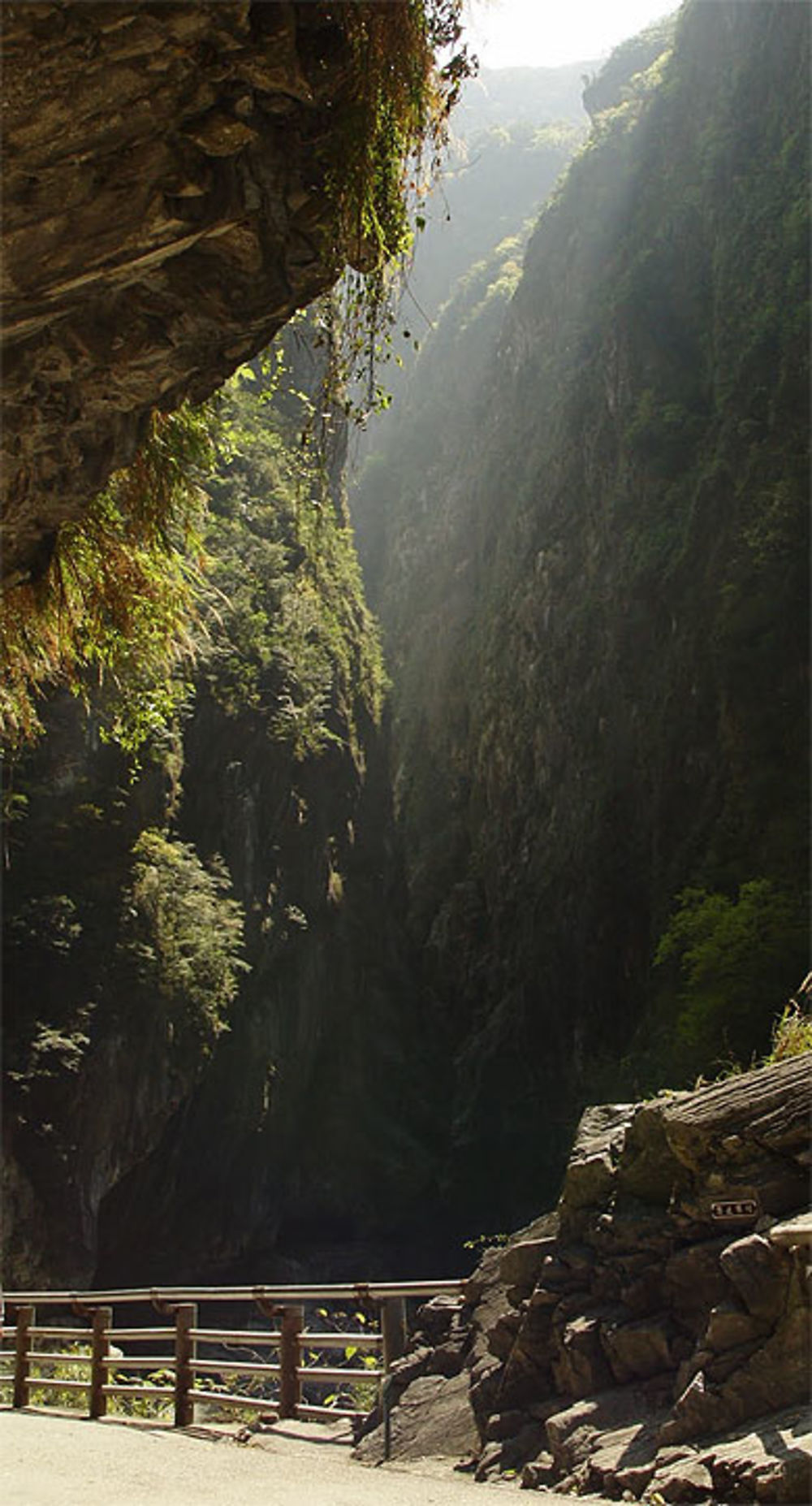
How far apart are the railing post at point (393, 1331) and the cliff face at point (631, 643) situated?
1185 centimetres

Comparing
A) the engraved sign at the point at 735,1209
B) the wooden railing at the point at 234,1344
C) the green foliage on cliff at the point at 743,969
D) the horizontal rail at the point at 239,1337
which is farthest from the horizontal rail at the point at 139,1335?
the green foliage on cliff at the point at 743,969

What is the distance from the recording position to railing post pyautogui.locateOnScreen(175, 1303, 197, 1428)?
865cm

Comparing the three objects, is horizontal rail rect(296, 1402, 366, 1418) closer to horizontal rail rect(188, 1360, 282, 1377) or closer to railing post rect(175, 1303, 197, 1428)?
horizontal rail rect(188, 1360, 282, 1377)

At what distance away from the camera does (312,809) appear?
29.4 meters

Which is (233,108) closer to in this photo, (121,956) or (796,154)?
(121,956)

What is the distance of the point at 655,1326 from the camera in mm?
5961

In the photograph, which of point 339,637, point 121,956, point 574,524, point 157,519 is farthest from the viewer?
point 574,524

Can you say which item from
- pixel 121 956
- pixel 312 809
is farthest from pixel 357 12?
pixel 312 809

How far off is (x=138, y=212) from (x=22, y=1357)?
9463 millimetres

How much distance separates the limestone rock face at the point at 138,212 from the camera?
420cm

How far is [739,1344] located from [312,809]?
24471 millimetres

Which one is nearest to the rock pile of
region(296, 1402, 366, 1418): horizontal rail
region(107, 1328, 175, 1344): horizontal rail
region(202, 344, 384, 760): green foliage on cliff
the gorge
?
region(296, 1402, 366, 1418): horizontal rail

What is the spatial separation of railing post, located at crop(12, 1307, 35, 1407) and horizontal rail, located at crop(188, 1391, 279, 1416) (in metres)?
2.59

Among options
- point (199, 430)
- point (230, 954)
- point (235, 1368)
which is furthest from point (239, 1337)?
point (230, 954)
